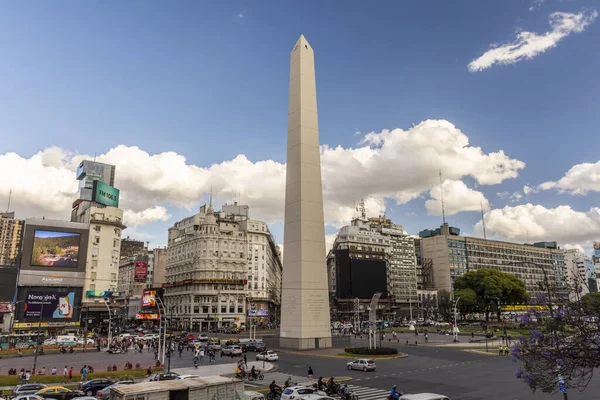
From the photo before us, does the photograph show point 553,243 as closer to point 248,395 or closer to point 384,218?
point 384,218

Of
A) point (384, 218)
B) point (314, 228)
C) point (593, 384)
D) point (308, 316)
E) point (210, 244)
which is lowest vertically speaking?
point (593, 384)

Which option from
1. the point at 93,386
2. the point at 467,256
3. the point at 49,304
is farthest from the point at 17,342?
the point at 467,256

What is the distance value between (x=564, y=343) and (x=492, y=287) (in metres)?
97.8

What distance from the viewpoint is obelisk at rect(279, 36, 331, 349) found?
47000 millimetres

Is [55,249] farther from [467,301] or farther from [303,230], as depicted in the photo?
[467,301]

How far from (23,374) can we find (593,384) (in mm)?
37948

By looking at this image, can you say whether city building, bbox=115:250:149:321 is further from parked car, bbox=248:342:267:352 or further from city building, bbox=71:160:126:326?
parked car, bbox=248:342:267:352

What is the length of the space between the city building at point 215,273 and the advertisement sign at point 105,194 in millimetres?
20024

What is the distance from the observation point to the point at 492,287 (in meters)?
102

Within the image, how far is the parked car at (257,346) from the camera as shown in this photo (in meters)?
49.7

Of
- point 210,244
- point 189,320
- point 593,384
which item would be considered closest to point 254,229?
point 210,244

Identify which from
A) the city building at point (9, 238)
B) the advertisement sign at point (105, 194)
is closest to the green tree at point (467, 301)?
the advertisement sign at point (105, 194)

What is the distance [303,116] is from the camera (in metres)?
50.9

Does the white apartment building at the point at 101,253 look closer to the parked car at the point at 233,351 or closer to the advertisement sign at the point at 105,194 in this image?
the advertisement sign at the point at 105,194
